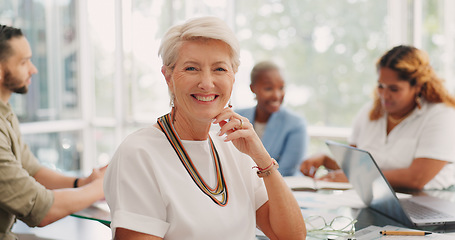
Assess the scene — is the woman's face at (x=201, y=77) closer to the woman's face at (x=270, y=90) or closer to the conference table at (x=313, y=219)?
the conference table at (x=313, y=219)

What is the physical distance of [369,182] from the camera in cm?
176

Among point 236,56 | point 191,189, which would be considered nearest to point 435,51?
point 236,56

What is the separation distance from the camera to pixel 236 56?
Answer: 4.63 feet

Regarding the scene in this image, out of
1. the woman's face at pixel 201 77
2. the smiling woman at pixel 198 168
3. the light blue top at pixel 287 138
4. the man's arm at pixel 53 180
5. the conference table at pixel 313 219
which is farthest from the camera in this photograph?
the light blue top at pixel 287 138

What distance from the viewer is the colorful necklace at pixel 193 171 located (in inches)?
52.4

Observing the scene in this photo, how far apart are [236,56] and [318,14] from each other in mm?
3233

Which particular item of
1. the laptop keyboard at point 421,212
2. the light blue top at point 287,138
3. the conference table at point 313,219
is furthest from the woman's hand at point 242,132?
the light blue top at point 287,138

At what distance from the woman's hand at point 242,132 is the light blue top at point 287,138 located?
1364 millimetres

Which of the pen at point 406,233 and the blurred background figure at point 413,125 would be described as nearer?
the pen at point 406,233

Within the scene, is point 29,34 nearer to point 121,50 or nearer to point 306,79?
point 121,50

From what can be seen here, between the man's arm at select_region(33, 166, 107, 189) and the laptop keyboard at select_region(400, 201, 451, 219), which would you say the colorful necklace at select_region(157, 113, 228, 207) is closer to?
the laptop keyboard at select_region(400, 201, 451, 219)

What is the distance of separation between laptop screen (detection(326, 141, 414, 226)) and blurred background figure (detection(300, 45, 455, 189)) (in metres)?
0.38

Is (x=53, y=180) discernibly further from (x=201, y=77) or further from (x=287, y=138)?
(x=287, y=138)

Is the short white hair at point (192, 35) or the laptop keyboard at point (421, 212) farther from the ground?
the short white hair at point (192, 35)
